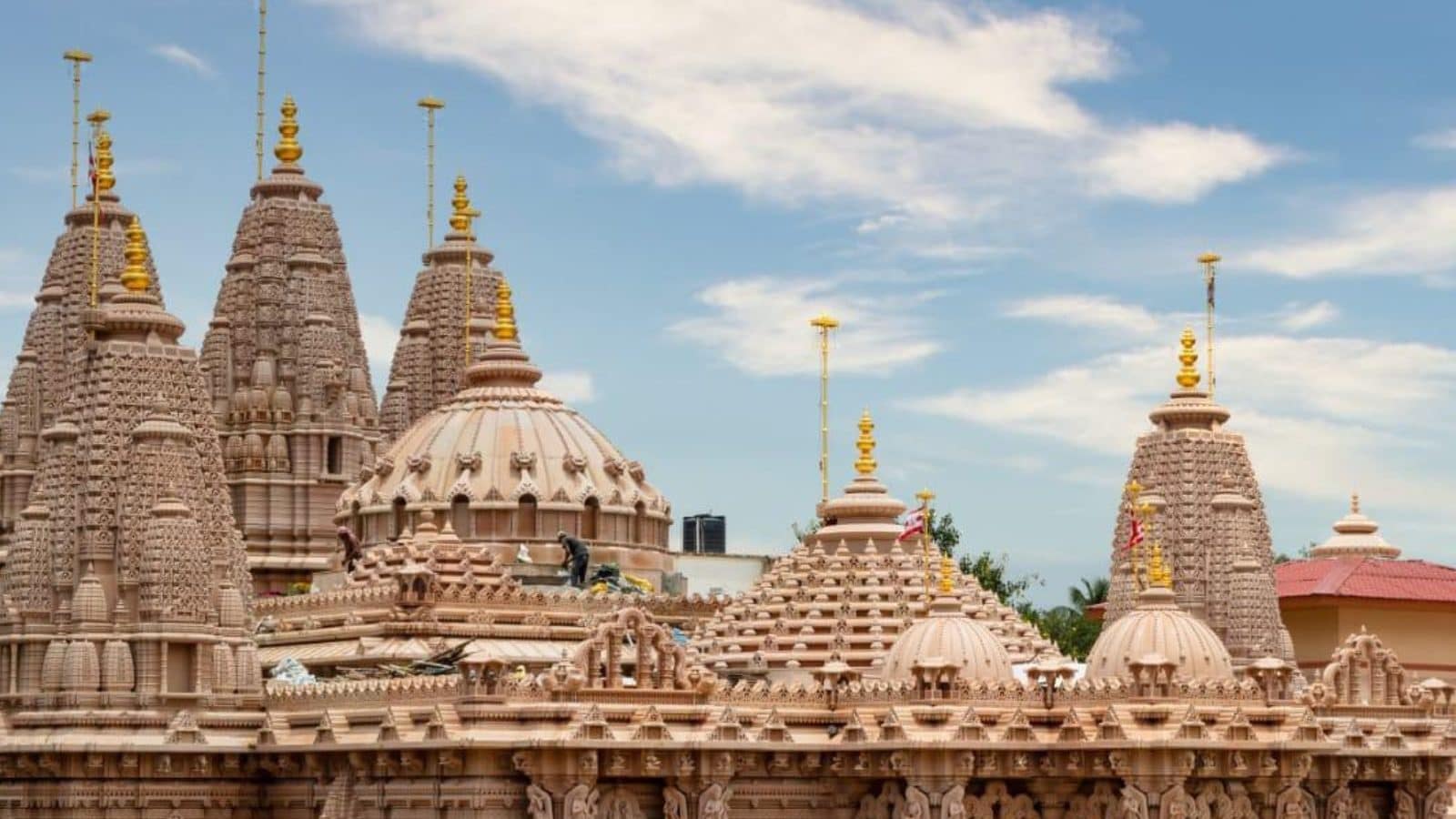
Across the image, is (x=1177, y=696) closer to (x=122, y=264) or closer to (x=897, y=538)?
(x=897, y=538)

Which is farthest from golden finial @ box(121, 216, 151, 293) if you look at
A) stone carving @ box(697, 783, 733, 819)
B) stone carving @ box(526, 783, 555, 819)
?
stone carving @ box(697, 783, 733, 819)

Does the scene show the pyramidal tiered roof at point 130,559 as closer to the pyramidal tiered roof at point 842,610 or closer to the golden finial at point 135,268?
the golden finial at point 135,268

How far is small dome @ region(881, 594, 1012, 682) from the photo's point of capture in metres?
67.1

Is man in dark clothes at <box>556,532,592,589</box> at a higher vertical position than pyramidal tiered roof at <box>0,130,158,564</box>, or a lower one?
lower

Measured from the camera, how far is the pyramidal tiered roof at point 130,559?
66812 millimetres

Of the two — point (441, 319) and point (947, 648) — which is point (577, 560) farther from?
point (441, 319)

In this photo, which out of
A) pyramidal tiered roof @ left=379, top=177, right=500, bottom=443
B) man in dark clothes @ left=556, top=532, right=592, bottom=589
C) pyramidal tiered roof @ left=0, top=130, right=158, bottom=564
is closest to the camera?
man in dark clothes @ left=556, top=532, right=592, bottom=589

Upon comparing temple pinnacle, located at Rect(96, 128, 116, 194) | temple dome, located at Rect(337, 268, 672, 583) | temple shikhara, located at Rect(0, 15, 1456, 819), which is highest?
temple pinnacle, located at Rect(96, 128, 116, 194)

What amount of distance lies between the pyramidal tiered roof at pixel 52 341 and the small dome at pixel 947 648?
80.1 ft

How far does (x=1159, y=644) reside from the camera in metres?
67.9

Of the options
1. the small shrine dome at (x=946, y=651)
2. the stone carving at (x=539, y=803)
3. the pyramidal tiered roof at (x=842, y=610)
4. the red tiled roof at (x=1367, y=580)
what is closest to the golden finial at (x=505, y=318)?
the pyramidal tiered roof at (x=842, y=610)

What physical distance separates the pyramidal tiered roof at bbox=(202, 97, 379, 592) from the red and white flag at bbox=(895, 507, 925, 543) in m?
18.6

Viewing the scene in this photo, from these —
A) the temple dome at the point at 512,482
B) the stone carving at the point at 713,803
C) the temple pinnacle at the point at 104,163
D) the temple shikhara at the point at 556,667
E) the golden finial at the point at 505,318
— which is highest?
the temple pinnacle at the point at 104,163

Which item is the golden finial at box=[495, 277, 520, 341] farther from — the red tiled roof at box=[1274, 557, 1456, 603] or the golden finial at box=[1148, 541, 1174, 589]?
the red tiled roof at box=[1274, 557, 1456, 603]
